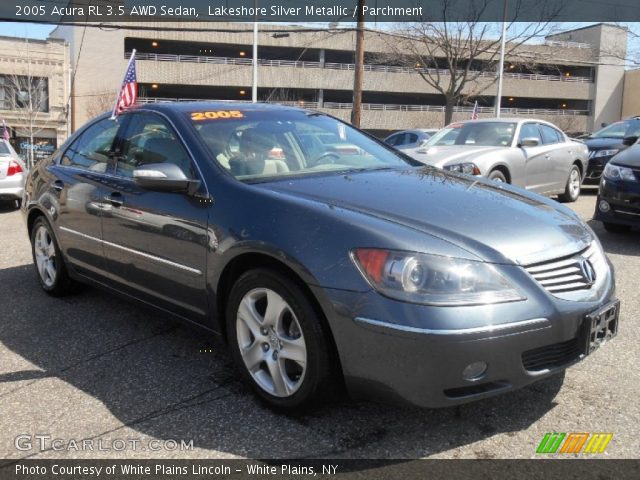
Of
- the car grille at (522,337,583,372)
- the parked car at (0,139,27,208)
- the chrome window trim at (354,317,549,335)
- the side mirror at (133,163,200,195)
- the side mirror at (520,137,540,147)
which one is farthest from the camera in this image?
the parked car at (0,139,27,208)

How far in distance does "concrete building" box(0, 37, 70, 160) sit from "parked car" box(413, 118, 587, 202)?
34.7 meters

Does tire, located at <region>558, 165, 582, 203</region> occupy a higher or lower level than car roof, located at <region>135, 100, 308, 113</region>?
lower

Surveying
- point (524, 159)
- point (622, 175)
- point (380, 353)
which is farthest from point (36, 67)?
point (380, 353)

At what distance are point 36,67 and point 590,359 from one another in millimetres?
42719

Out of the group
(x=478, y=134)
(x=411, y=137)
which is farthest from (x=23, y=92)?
(x=478, y=134)

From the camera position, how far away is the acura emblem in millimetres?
2908

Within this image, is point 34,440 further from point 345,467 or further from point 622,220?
point 622,220

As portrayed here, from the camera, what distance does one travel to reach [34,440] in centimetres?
289

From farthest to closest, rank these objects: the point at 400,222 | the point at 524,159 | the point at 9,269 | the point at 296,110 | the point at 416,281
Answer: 1. the point at 524,159
2. the point at 9,269
3. the point at 296,110
4. the point at 400,222
5. the point at 416,281

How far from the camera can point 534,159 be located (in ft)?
32.2

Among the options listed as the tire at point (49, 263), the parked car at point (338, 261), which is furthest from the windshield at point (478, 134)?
the tire at point (49, 263)

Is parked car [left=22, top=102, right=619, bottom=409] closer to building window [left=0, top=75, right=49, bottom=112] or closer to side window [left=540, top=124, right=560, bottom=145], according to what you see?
side window [left=540, top=124, right=560, bottom=145]

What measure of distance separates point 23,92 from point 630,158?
40.0 meters

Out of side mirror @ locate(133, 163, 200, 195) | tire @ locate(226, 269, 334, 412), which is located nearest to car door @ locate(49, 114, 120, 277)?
side mirror @ locate(133, 163, 200, 195)
